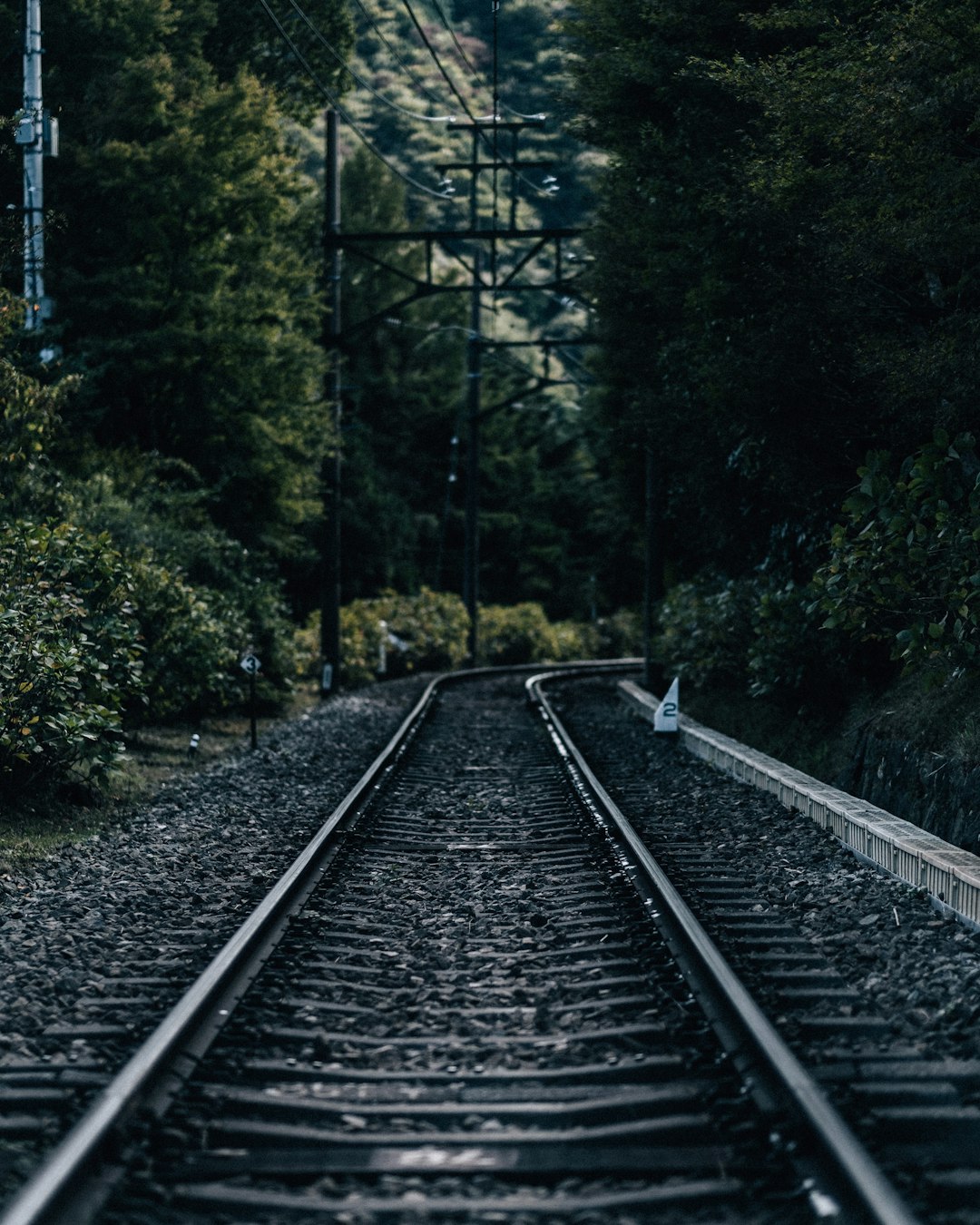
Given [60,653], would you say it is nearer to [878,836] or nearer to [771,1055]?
[878,836]

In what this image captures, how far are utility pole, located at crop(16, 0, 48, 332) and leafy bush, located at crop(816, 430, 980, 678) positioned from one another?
989 cm

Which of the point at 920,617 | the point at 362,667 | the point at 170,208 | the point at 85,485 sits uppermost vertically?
the point at 170,208

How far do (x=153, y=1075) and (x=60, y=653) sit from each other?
722cm

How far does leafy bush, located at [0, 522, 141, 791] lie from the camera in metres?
11.7

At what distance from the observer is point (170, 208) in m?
24.9

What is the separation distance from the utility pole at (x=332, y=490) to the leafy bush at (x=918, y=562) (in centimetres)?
1700

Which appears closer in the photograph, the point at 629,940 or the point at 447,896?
the point at 629,940

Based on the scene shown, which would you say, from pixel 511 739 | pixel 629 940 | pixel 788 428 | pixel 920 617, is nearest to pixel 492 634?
pixel 511 739

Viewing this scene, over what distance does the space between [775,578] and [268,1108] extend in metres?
14.1

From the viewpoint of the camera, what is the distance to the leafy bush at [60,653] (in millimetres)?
11688

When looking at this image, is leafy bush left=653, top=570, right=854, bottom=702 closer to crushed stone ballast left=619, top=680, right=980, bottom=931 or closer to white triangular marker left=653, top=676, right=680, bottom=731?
white triangular marker left=653, top=676, right=680, bottom=731

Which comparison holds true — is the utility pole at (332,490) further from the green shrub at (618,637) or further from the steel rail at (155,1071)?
the green shrub at (618,637)

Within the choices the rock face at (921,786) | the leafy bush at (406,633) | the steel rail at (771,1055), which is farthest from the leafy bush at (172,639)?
the leafy bush at (406,633)

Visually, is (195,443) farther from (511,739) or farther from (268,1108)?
(268,1108)
